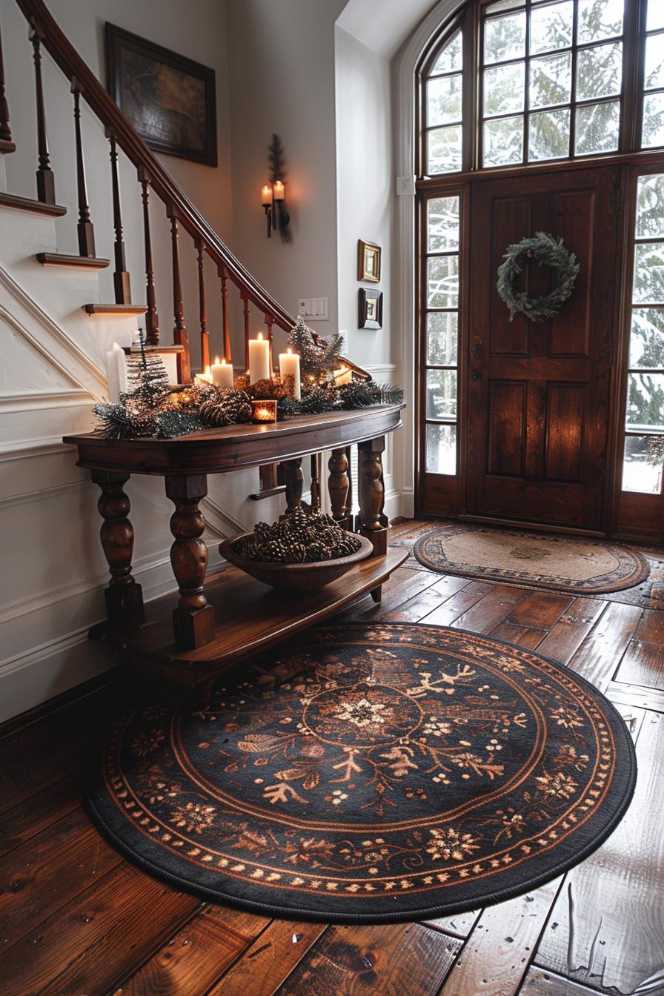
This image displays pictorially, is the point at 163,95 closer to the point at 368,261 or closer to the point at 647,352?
the point at 368,261

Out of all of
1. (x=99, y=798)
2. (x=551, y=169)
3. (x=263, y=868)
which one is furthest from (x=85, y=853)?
(x=551, y=169)

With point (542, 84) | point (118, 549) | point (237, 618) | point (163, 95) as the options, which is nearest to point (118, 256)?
point (118, 549)

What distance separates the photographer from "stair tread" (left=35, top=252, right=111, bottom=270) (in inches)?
92.7

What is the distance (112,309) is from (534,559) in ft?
8.21

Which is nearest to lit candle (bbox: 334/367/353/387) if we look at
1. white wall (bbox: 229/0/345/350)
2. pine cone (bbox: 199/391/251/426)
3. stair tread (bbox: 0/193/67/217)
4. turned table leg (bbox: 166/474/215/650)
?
pine cone (bbox: 199/391/251/426)

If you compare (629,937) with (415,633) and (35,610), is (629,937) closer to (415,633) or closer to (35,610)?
(415,633)

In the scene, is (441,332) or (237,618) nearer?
(237,618)

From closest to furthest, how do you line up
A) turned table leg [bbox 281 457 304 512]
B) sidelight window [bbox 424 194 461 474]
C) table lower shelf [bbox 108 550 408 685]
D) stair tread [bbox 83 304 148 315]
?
table lower shelf [bbox 108 550 408 685], stair tread [bbox 83 304 148 315], turned table leg [bbox 281 457 304 512], sidelight window [bbox 424 194 461 474]

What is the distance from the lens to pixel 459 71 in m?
4.45

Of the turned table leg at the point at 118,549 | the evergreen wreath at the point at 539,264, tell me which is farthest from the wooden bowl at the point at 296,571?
the evergreen wreath at the point at 539,264

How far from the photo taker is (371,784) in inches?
79.2

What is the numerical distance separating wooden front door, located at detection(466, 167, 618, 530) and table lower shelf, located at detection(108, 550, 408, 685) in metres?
1.63

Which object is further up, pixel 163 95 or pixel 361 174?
pixel 163 95

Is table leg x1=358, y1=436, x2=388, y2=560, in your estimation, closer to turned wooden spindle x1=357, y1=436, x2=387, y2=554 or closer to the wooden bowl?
turned wooden spindle x1=357, y1=436, x2=387, y2=554
